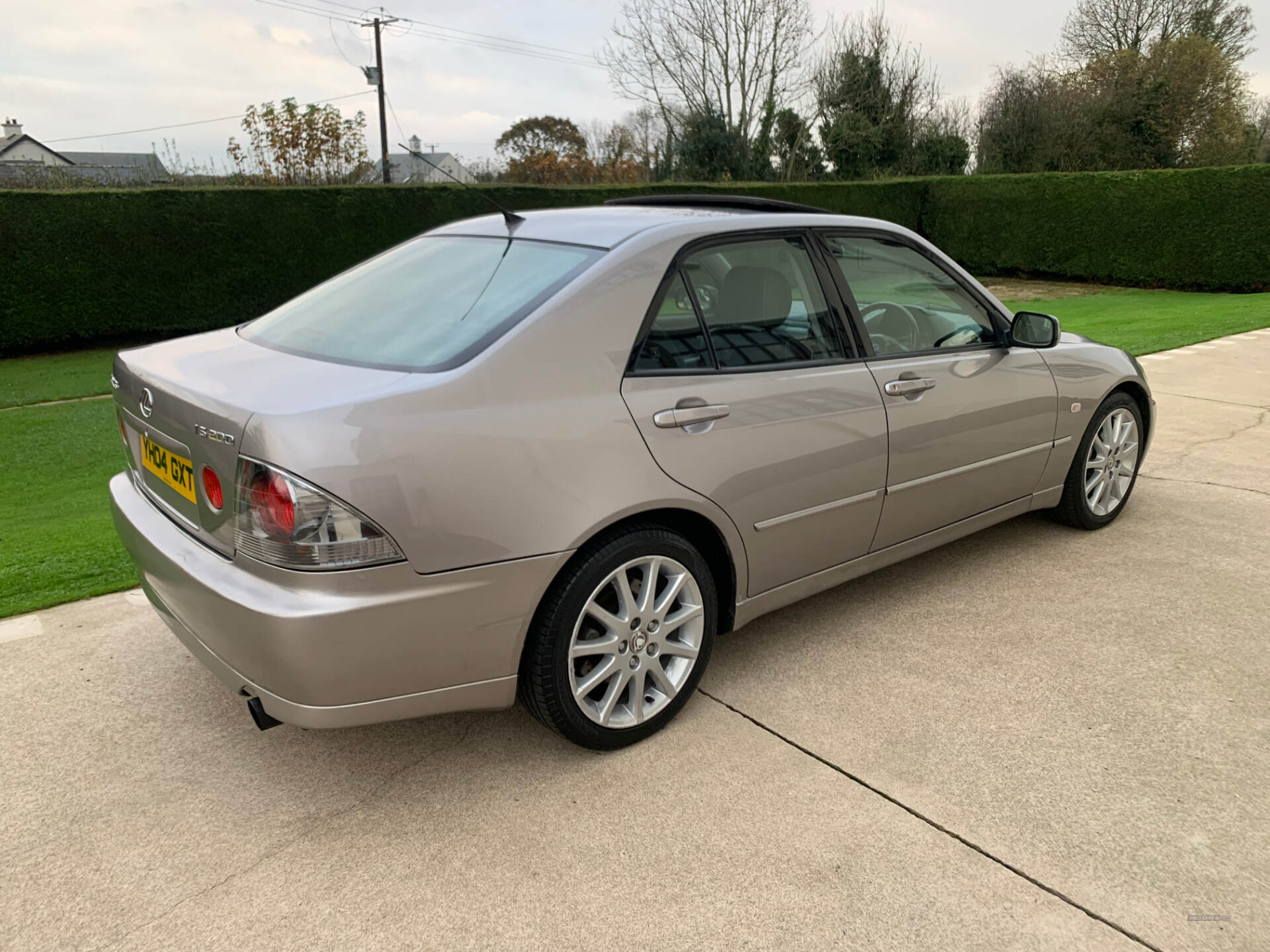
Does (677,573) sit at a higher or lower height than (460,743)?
higher

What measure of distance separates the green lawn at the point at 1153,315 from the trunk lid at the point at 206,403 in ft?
31.2

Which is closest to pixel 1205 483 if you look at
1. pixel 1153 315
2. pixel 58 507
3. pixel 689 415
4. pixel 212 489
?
pixel 689 415

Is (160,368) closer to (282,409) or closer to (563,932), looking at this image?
(282,409)

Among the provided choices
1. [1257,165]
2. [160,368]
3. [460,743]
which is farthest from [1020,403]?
[1257,165]

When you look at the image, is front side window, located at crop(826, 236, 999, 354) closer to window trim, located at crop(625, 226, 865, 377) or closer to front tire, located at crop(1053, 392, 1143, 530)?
window trim, located at crop(625, 226, 865, 377)

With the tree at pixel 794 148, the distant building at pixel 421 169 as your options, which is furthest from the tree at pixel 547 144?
the tree at pixel 794 148

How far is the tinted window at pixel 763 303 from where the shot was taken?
291 cm

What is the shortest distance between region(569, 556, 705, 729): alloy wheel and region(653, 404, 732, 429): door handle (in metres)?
0.39

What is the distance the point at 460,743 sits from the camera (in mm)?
2840

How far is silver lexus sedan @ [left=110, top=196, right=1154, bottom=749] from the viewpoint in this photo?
2.20 metres

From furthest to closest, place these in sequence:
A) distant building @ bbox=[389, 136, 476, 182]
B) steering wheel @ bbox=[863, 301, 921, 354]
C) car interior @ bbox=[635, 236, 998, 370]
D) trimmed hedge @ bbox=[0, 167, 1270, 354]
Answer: distant building @ bbox=[389, 136, 476, 182] → trimmed hedge @ bbox=[0, 167, 1270, 354] → steering wheel @ bbox=[863, 301, 921, 354] → car interior @ bbox=[635, 236, 998, 370]

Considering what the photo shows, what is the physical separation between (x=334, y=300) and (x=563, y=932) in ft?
6.95

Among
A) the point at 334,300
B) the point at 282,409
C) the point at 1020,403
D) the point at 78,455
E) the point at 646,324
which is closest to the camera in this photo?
the point at 282,409

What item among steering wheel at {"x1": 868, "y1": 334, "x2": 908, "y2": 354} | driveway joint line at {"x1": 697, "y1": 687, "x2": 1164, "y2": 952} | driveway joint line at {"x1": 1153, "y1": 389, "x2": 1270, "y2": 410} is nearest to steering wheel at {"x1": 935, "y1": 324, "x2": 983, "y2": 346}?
steering wheel at {"x1": 868, "y1": 334, "x2": 908, "y2": 354}
